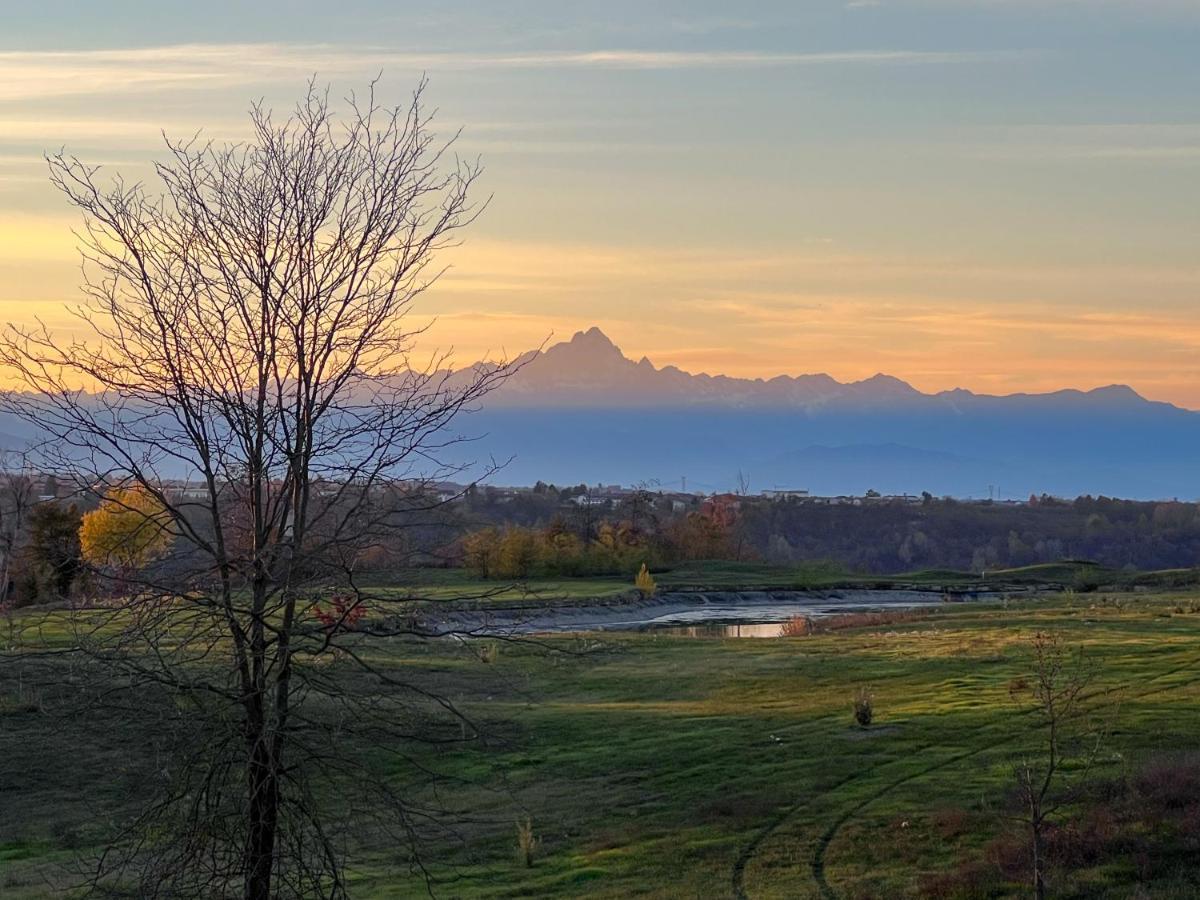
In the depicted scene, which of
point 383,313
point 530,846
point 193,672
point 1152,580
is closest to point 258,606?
point 193,672

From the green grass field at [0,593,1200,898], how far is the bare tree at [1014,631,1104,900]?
546 millimetres

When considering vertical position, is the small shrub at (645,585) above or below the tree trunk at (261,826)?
below

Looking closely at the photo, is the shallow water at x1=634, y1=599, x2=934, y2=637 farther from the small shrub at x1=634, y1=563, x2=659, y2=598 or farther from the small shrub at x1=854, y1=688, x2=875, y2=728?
the small shrub at x1=854, y1=688, x2=875, y2=728

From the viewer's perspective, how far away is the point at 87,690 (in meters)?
10.1

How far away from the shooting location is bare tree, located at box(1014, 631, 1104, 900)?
650 inches

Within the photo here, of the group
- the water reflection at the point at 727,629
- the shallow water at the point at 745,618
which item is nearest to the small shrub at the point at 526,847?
the shallow water at the point at 745,618

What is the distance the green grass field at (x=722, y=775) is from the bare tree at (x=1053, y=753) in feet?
1.79

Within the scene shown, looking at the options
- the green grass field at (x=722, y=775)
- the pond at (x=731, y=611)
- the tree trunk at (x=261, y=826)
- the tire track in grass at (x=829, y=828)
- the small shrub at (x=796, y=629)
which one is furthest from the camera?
the pond at (x=731, y=611)

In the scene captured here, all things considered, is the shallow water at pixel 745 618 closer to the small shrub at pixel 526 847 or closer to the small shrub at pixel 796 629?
the small shrub at pixel 796 629

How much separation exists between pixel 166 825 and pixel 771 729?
75.7 ft

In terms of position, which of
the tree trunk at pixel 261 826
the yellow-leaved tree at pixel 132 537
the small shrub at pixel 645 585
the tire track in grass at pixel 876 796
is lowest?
the tire track in grass at pixel 876 796

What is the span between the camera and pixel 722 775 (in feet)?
88.1

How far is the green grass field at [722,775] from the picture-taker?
767 inches

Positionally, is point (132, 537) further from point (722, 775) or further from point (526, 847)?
point (722, 775)
